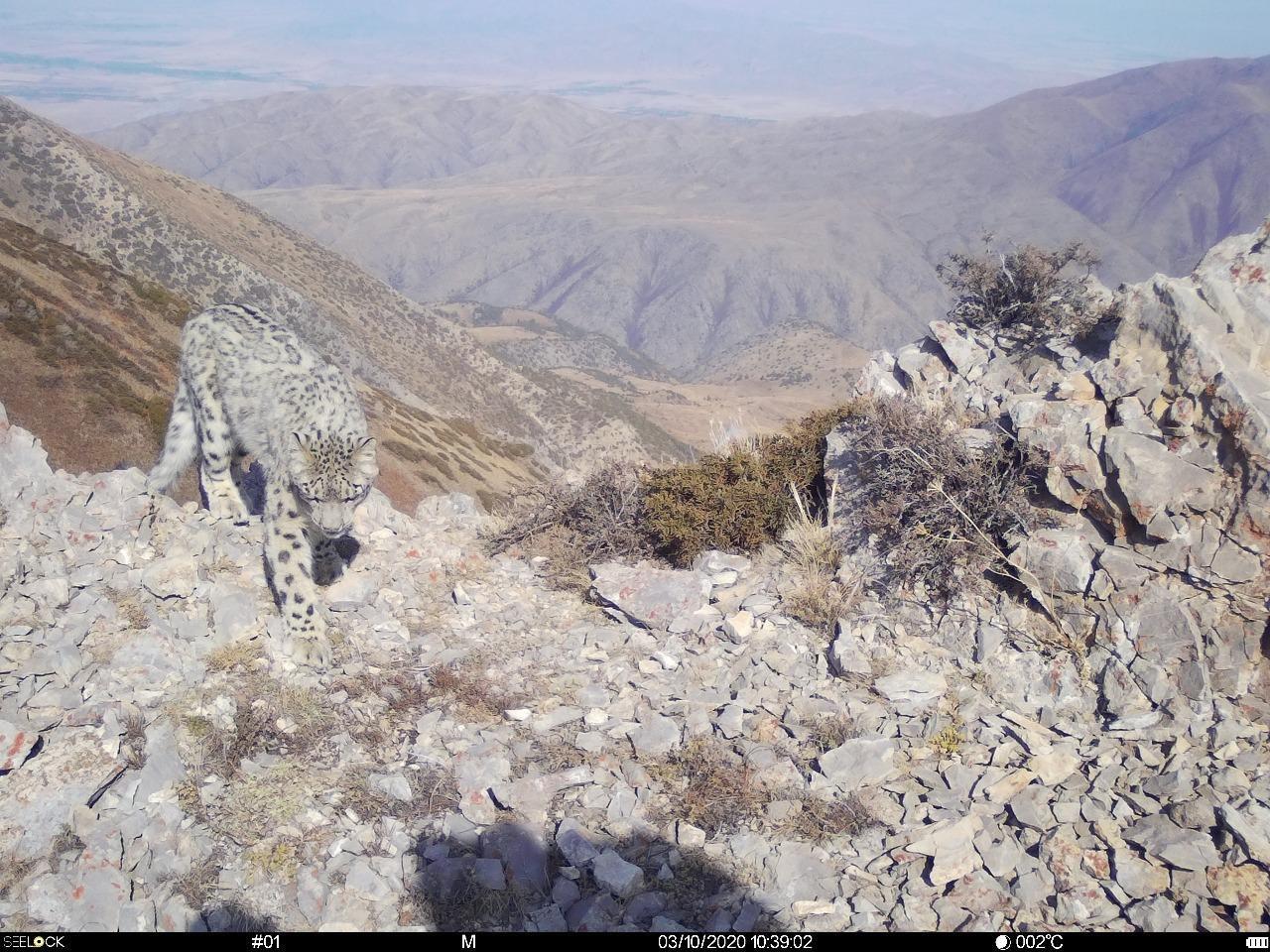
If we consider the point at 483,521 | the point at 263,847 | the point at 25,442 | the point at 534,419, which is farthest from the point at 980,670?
the point at 534,419

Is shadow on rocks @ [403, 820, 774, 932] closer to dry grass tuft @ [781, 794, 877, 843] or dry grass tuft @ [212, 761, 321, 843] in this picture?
dry grass tuft @ [781, 794, 877, 843]

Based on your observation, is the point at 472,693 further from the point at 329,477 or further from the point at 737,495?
the point at 737,495

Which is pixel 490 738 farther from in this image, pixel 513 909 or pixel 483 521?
pixel 483 521

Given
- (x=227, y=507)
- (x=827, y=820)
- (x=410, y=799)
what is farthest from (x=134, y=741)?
(x=827, y=820)

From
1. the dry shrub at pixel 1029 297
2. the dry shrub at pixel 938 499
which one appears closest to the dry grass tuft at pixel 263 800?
the dry shrub at pixel 938 499

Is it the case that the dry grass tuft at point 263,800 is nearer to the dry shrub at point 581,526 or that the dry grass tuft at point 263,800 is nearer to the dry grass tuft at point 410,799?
the dry grass tuft at point 410,799

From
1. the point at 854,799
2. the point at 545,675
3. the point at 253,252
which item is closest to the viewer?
the point at 854,799
